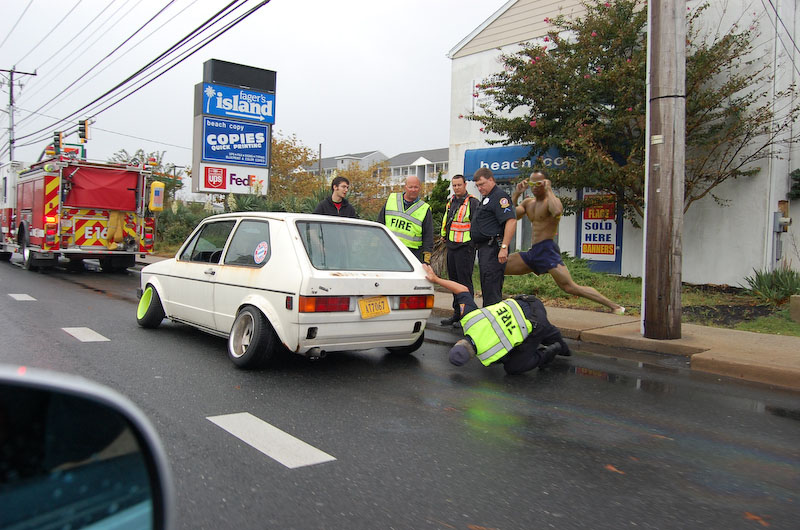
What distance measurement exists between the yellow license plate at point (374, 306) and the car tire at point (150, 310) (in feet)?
9.97

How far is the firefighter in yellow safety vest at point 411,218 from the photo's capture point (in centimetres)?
792

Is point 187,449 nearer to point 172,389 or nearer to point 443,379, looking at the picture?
point 172,389

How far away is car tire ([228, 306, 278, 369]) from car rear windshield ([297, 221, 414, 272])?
0.69 meters

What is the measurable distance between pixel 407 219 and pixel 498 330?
2894mm

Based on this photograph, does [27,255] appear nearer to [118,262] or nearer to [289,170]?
[118,262]

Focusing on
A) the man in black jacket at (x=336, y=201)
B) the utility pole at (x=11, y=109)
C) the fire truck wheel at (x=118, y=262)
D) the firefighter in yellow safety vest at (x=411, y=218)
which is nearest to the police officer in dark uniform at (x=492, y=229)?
the firefighter in yellow safety vest at (x=411, y=218)

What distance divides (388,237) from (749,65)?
960cm

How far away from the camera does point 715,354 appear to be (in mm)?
6008

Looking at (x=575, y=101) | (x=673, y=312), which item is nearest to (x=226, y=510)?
(x=673, y=312)

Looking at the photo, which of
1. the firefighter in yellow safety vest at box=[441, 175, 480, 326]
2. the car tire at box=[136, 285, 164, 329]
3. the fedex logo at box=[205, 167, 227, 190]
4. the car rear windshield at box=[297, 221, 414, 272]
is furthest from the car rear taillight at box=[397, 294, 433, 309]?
the fedex logo at box=[205, 167, 227, 190]

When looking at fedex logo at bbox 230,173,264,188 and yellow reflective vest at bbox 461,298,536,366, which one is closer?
yellow reflective vest at bbox 461,298,536,366

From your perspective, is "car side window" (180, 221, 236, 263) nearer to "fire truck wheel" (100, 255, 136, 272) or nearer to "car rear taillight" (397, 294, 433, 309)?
"car rear taillight" (397, 294, 433, 309)

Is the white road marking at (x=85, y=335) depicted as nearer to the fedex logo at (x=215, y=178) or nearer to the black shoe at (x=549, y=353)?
the black shoe at (x=549, y=353)

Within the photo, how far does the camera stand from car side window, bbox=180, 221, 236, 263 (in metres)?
6.32
